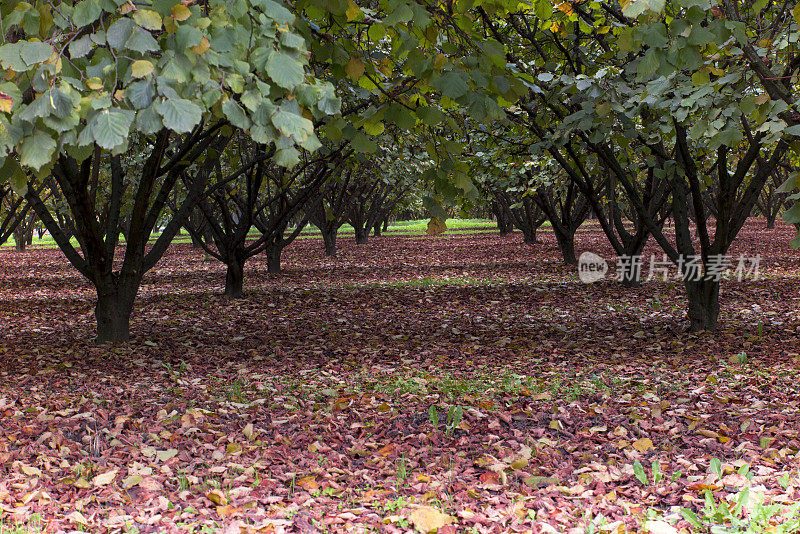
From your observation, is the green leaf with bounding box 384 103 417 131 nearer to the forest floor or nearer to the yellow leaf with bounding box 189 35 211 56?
the yellow leaf with bounding box 189 35 211 56

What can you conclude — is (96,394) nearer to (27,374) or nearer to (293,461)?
(27,374)

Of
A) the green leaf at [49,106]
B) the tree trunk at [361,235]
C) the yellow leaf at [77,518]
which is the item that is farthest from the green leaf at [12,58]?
the tree trunk at [361,235]

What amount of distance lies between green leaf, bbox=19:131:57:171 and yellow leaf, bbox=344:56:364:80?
1678 millimetres

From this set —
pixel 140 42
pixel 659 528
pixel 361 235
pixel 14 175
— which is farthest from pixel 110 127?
pixel 361 235

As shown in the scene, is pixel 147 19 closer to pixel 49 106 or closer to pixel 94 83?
pixel 94 83

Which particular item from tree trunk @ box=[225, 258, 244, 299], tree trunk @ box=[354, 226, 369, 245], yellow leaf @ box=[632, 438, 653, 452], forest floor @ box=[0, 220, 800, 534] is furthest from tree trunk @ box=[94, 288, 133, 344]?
tree trunk @ box=[354, 226, 369, 245]

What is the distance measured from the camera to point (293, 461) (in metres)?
3.74

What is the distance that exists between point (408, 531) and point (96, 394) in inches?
120

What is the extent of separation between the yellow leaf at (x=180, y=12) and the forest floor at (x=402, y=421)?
2200 mm

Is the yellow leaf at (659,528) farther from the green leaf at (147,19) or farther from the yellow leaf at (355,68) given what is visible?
the green leaf at (147,19)

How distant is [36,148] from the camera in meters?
2.21

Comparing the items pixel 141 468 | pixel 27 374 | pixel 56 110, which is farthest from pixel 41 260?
pixel 56 110

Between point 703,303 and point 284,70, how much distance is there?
6.03m

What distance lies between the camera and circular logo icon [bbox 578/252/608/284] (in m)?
12.1
